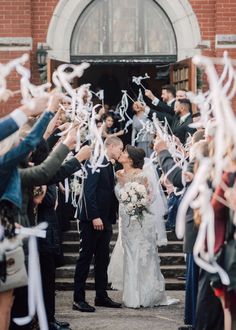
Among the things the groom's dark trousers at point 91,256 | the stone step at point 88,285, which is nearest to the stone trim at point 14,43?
the stone step at point 88,285

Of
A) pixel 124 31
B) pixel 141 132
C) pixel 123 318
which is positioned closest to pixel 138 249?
pixel 123 318

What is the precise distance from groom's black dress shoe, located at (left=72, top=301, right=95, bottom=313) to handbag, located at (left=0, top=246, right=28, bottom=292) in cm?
350

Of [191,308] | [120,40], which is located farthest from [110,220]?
[120,40]

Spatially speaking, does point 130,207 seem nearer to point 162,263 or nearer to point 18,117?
point 162,263

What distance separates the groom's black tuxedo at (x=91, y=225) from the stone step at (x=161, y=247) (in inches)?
87.2

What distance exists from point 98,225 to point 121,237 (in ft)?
2.64

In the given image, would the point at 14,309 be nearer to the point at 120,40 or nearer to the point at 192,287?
the point at 192,287

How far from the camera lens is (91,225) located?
9.81 meters

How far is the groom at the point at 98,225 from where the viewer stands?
384 inches

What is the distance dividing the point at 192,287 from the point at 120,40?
273 inches

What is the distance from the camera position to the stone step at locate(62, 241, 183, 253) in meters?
12.3

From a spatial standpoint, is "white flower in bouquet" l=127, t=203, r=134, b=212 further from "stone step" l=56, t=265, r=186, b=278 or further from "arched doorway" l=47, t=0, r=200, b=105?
"arched doorway" l=47, t=0, r=200, b=105

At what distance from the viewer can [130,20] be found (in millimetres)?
14523

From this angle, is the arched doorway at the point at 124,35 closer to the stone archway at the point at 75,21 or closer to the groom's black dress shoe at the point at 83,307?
the stone archway at the point at 75,21
